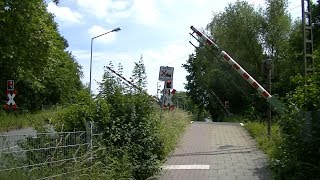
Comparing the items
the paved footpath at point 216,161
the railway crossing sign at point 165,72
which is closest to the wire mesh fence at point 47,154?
the paved footpath at point 216,161

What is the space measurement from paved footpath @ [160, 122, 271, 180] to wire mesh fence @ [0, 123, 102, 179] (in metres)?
2.54

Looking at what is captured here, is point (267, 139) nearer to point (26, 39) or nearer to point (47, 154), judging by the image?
point (47, 154)

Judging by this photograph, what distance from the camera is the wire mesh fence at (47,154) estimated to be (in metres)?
7.34

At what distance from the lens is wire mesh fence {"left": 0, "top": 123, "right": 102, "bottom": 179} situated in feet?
24.1

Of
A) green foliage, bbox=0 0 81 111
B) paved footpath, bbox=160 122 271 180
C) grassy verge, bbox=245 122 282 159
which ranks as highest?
green foliage, bbox=0 0 81 111

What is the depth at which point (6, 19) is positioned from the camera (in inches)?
889

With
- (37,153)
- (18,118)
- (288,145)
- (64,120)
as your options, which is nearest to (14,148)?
(37,153)

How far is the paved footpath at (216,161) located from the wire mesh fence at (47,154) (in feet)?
8.34

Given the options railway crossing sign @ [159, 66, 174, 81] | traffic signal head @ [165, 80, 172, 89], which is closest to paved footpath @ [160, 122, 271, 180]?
traffic signal head @ [165, 80, 172, 89]

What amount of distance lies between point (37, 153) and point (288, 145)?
4.37 metres

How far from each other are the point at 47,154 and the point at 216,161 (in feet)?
20.6

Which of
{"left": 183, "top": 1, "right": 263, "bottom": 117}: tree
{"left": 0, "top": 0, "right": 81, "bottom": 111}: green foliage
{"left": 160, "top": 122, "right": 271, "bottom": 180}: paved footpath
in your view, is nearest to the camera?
{"left": 160, "top": 122, "right": 271, "bottom": 180}: paved footpath

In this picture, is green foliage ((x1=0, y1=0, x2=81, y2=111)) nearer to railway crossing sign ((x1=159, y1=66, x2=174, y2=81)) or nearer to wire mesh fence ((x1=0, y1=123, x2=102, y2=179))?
railway crossing sign ((x1=159, y1=66, x2=174, y2=81))

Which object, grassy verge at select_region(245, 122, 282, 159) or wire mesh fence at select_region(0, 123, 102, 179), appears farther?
grassy verge at select_region(245, 122, 282, 159)
